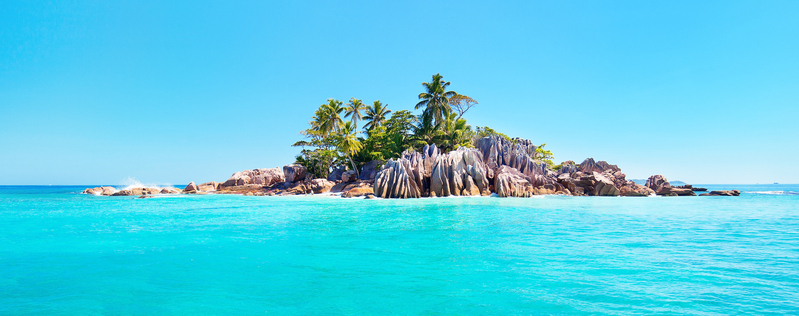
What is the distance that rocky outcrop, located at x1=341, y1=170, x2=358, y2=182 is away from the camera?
52000 mm

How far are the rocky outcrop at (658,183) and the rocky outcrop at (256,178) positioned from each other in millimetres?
58312

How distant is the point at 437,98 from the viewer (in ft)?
180

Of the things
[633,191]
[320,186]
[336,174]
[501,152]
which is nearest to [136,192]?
[320,186]

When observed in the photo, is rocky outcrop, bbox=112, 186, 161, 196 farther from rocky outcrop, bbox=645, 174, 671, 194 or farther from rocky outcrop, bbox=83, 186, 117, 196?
rocky outcrop, bbox=645, 174, 671, 194

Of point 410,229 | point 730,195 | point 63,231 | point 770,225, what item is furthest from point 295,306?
point 730,195

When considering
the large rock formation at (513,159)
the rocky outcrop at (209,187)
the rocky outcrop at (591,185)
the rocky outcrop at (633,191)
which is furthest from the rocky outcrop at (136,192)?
the rocky outcrop at (633,191)

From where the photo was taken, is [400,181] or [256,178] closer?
[400,181]

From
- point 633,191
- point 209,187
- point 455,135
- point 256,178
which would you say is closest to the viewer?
point 633,191

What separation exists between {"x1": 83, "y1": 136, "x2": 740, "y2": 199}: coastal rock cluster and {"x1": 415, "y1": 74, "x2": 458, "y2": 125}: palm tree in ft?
26.1

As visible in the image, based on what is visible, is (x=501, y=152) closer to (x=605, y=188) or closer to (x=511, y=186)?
(x=511, y=186)

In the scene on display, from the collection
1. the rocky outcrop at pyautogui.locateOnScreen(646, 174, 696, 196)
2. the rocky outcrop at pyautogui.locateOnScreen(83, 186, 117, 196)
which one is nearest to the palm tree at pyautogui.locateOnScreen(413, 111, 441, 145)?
the rocky outcrop at pyautogui.locateOnScreen(646, 174, 696, 196)

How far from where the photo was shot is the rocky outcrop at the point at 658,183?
50.1m

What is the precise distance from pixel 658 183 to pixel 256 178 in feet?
206

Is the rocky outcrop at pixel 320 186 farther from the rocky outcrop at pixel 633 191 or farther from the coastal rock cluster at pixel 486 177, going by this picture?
the rocky outcrop at pixel 633 191
